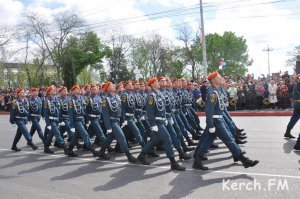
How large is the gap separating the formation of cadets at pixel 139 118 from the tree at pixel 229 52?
60.5m

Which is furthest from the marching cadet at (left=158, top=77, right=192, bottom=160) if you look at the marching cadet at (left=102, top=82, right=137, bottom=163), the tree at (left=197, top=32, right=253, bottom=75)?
the tree at (left=197, top=32, right=253, bottom=75)

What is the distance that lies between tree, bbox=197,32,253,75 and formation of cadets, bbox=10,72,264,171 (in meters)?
60.5

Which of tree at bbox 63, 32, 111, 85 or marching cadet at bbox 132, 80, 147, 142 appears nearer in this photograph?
marching cadet at bbox 132, 80, 147, 142

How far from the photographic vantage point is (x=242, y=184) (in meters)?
6.11

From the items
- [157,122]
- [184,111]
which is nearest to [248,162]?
[157,122]

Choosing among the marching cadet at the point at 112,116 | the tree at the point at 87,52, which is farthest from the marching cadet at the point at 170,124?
the tree at the point at 87,52

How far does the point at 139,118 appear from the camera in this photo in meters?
10.3

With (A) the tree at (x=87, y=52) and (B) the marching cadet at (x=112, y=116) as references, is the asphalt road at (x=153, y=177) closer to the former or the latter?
(B) the marching cadet at (x=112, y=116)

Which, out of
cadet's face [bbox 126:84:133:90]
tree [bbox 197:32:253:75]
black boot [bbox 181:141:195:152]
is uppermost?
tree [bbox 197:32:253:75]

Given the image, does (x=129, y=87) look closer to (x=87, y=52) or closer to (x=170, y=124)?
(x=170, y=124)

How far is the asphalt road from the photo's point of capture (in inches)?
234

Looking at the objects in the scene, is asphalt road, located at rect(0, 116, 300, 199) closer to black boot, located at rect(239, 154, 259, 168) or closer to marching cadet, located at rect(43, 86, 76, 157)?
black boot, located at rect(239, 154, 259, 168)

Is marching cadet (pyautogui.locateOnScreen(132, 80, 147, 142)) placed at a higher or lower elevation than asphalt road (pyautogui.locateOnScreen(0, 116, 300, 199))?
higher

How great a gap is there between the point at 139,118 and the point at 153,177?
3432 mm
